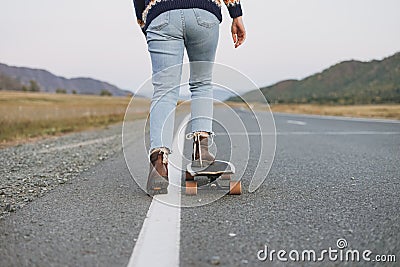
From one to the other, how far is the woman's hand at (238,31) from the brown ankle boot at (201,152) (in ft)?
2.47

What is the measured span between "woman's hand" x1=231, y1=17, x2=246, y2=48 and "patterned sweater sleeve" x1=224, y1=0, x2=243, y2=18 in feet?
0.12

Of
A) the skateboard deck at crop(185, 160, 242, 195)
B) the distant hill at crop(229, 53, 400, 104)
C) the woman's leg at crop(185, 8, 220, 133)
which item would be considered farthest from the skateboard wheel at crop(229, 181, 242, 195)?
the distant hill at crop(229, 53, 400, 104)

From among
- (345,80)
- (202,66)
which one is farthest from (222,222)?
(345,80)

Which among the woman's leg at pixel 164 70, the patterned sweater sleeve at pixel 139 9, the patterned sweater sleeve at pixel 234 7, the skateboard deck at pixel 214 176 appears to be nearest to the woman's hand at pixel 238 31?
the patterned sweater sleeve at pixel 234 7

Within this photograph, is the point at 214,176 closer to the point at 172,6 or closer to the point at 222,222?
the point at 222,222

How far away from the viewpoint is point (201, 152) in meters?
3.35

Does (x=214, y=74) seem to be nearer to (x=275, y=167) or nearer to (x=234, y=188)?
(x=234, y=188)

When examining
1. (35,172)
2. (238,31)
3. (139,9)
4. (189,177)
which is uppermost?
(139,9)

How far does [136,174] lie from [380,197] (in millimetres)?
1860

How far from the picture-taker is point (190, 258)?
1917 mm

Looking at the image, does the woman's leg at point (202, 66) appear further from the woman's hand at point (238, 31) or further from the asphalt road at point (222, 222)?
the asphalt road at point (222, 222)

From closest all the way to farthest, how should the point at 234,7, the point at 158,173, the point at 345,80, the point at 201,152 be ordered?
the point at 158,173
the point at 201,152
the point at 234,7
the point at 345,80

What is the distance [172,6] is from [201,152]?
1007 mm

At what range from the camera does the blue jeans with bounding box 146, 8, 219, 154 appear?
3193mm
